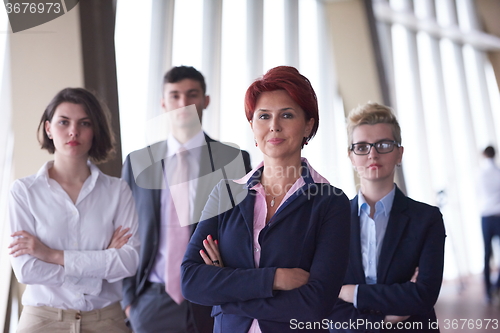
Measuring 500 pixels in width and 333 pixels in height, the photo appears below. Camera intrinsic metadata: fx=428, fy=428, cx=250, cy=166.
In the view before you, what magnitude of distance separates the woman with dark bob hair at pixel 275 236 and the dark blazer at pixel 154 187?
56cm

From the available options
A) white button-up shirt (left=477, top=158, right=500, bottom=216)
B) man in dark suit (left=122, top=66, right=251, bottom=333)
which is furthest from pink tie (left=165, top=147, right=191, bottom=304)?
white button-up shirt (left=477, top=158, right=500, bottom=216)

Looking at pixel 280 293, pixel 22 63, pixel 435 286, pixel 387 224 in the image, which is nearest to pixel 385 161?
pixel 387 224

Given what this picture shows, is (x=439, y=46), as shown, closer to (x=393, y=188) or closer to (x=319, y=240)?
(x=393, y=188)

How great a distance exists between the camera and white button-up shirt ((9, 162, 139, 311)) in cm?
205

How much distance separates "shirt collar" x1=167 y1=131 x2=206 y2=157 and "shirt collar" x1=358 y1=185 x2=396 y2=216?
1.01 meters

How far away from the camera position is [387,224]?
2.21 meters

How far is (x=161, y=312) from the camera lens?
247cm

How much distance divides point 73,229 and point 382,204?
1.60 metres

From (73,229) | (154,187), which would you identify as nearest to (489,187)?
(154,187)

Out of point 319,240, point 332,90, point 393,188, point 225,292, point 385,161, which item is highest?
point 332,90

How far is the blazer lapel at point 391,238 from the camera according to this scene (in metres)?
2.13

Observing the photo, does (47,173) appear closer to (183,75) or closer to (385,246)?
(183,75)

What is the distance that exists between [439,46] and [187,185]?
229 centimetres

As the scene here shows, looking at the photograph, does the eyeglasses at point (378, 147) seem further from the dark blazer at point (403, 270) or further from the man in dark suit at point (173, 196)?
the man in dark suit at point (173, 196)
